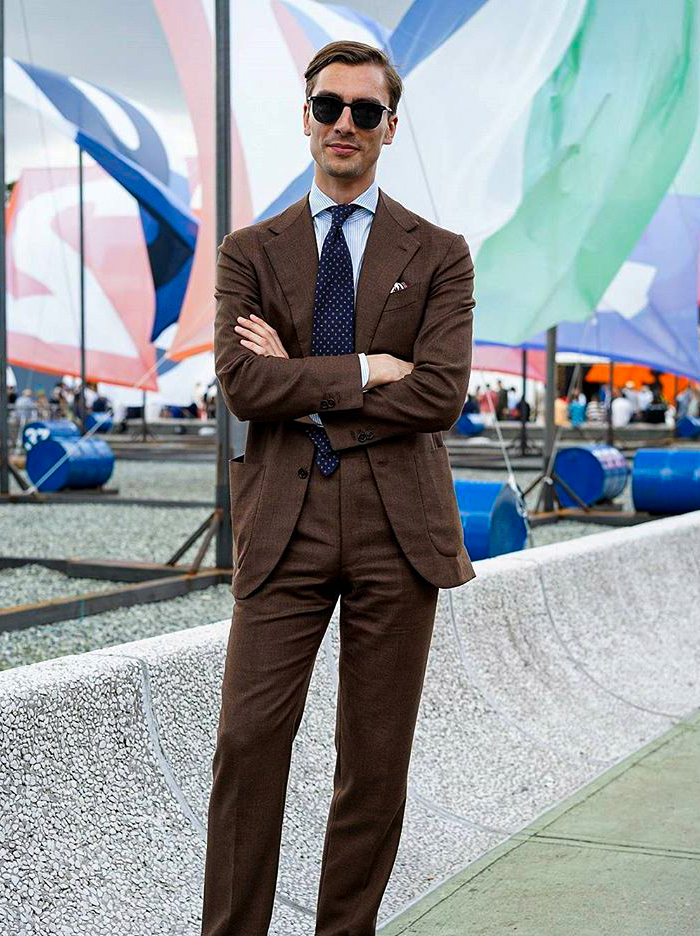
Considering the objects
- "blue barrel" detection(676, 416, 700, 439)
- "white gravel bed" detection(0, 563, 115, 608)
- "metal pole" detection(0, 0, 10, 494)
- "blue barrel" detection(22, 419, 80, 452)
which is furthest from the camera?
"blue barrel" detection(676, 416, 700, 439)

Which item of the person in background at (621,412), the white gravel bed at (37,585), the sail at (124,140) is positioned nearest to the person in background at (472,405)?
the person in background at (621,412)

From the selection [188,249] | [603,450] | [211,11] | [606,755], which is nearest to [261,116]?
[211,11]

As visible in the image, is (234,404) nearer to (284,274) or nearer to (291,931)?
(284,274)

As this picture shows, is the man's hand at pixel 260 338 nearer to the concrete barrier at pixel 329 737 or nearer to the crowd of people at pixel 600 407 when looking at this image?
the concrete barrier at pixel 329 737

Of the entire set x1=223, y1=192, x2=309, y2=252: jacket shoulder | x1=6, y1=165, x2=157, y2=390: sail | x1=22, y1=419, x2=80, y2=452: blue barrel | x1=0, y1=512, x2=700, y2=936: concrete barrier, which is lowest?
x1=0, y1=512, x2=700, y2=936: concrete barrier

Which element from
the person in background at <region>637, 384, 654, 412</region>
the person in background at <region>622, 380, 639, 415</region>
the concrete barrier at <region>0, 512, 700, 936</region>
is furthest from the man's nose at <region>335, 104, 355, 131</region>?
the person in background at <region>622, 380, 639, 415</region>

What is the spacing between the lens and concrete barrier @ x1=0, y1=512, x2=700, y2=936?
3.50 metres

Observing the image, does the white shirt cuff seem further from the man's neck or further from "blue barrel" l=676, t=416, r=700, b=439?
"blue barrel" l=676, t=416, r=700, b=439

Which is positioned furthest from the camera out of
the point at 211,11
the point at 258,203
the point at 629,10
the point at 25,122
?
the point at 25,122

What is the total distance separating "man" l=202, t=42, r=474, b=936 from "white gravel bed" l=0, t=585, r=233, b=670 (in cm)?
464

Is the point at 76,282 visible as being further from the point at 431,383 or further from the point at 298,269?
the point at 431,383

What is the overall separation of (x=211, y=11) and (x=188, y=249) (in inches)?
563

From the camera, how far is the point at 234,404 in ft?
10.3

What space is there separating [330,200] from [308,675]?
3.28ft
